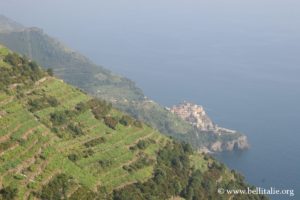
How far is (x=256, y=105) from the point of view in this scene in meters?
144

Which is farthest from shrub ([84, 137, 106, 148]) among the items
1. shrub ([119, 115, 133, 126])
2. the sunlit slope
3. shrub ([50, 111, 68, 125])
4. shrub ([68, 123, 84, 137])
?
shrub ([119, 115, 133, 126])

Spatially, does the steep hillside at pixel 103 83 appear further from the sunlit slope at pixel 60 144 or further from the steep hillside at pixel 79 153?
the sunlit slope at pixel 60 144

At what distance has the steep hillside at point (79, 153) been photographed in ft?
109

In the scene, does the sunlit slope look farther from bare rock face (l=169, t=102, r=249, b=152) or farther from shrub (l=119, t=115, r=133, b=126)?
bare rock face (l=169, t=102, r=249, b=152)

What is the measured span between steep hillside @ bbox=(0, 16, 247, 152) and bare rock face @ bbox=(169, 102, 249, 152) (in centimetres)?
66

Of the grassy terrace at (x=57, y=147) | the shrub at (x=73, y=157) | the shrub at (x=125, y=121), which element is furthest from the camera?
the shrub at (x=125, y=121)

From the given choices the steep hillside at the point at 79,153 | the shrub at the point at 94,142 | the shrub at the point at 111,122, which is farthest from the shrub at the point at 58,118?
the shrub at the point at 111,122

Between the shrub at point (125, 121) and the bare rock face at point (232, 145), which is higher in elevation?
the shrub at point (125, 121)

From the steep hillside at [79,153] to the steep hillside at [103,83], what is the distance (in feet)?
231

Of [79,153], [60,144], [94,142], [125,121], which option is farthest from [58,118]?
[125,121]

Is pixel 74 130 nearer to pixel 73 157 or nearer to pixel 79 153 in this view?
pixel 79 153

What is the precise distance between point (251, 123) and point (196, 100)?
2683cm

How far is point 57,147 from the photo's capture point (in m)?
37.6

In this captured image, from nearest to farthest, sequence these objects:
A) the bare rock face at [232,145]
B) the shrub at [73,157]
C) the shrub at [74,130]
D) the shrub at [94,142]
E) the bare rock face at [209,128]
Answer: the shrub at [73,157] → the shrub at [94,142] → the shrub at [74,130] → the bare rock face at [232,145] → the bare rock face at [209,128]
